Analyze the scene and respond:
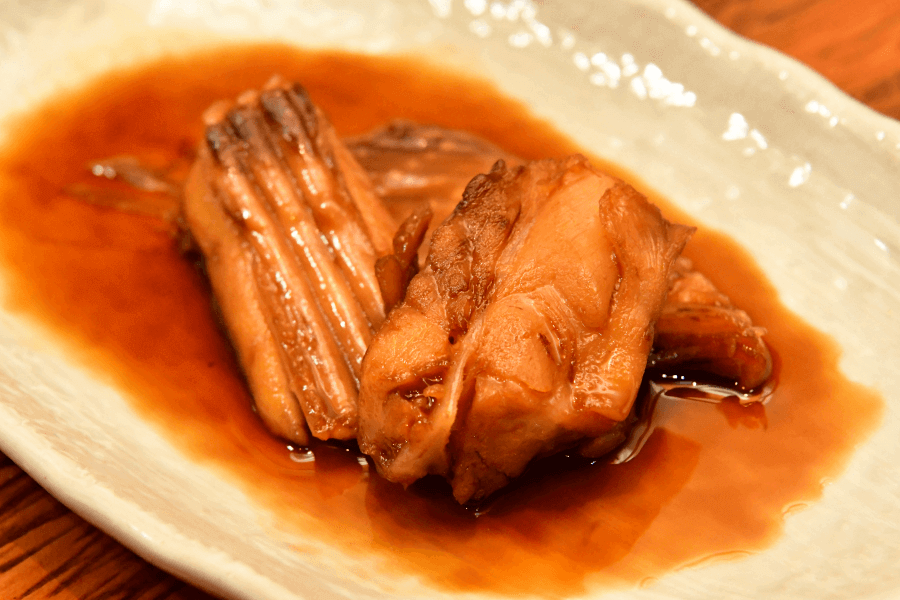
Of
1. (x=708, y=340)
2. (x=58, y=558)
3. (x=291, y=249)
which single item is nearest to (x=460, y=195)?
(x=291, y=249)

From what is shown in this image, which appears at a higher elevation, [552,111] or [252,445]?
[552,111]

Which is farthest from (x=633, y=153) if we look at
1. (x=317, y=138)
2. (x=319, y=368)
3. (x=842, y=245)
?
(x=319, y=368)

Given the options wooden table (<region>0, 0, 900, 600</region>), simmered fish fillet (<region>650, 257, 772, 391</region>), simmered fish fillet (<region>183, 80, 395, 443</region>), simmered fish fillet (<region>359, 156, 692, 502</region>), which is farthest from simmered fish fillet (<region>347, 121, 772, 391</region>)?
wooden table (<region>0, 0, 900, 600</region>)

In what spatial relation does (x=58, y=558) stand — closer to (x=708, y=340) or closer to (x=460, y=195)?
(x=460, y=195)

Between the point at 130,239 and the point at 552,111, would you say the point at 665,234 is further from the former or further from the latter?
the point at 130,239

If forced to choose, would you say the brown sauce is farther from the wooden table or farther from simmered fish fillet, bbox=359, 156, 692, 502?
the wooden table

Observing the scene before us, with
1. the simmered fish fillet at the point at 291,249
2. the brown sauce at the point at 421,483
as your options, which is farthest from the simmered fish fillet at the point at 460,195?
the simmered fish fillet at the point at 291,249
